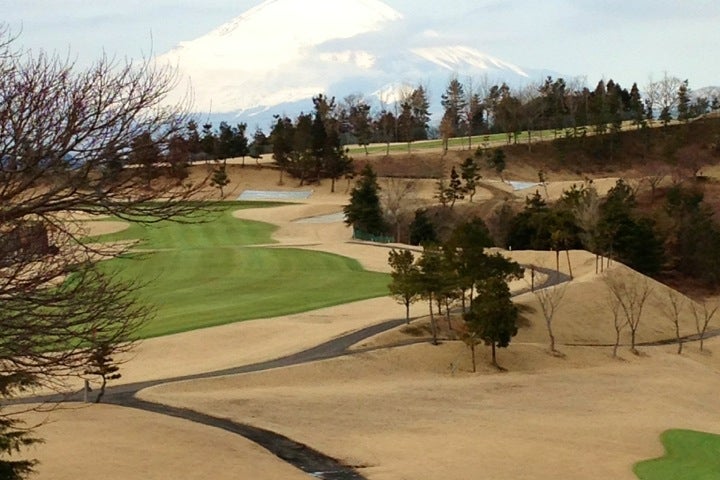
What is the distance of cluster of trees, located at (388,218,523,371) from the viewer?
3312cm

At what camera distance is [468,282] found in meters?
36.0

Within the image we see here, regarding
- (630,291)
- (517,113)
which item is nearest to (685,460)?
(630,291)

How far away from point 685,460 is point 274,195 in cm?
6680

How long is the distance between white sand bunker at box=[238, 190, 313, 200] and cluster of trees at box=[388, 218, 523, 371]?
4723 cm

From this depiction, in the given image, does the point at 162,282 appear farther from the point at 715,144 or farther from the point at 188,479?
the point at 715,144

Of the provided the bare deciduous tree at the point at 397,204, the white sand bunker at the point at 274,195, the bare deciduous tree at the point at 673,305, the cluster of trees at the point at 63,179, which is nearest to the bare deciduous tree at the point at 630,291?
the bare deciduous tree at the point at 673,305

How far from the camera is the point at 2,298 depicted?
1102cm

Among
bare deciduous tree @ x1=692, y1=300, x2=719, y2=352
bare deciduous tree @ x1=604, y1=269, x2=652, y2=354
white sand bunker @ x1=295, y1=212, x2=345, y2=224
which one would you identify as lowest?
bare deciduous tree @ x1=692, y1=300, x2=719, y2=352

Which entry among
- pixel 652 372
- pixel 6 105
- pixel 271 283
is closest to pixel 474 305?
pixel 652 372

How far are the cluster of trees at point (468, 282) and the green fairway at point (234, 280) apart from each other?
562 cm

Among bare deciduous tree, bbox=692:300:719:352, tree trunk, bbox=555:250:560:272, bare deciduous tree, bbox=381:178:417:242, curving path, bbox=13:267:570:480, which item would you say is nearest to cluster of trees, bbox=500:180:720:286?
tree trunk, bbox=555:250:560:272

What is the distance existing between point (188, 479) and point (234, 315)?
20579mm

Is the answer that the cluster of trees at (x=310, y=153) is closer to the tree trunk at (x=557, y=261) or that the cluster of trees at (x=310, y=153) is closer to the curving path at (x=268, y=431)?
the tree trunk at (x=557, y=261)

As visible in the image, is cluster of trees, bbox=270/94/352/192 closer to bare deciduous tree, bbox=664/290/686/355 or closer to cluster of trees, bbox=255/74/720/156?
cluster of trees, bbox=255/74/720/156
